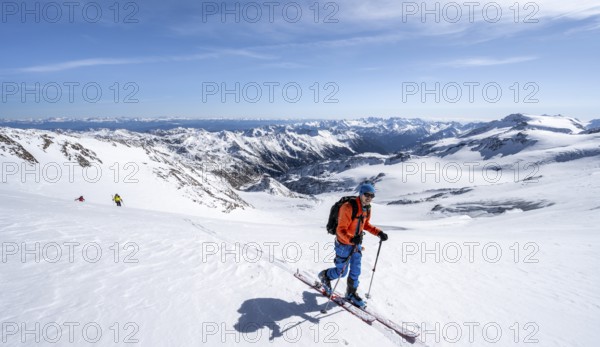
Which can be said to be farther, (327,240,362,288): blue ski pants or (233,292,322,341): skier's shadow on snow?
(327,240,362,288): blue ski pants

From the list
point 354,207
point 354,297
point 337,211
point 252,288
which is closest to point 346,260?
point 354,297

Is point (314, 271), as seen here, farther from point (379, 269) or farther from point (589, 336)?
point (589, 336)

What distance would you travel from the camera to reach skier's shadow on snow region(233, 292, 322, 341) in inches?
279

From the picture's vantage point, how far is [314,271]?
11.2 m

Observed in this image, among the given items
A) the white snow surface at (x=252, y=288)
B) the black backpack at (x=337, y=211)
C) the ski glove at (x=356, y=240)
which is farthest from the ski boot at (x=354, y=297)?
the black backpack at (x=337, y=211)

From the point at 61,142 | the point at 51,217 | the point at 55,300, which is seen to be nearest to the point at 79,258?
the point at 55,300

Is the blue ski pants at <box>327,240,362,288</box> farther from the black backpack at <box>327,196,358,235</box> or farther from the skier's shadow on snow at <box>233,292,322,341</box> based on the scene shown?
the skier's shadow on snow at <box>233,292,322,341</box>

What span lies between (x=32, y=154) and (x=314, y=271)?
61.7 meters

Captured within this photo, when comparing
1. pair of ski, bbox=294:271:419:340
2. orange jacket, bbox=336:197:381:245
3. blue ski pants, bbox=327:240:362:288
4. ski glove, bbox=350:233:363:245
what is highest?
orange jacket, bbox=336:197:381:245

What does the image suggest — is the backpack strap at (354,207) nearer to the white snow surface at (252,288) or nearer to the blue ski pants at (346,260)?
the blue ski pants at (346,260)

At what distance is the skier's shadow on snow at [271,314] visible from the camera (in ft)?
23.3

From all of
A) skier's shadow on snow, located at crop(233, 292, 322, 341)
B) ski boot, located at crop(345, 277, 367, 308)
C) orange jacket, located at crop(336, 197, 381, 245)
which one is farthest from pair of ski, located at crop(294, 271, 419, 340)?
orange jacket, located at crop(336, 197, 381, 245)

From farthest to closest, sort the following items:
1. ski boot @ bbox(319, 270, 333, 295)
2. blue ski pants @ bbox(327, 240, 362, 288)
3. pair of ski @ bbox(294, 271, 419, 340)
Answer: ski boot @ bbox(319, 270, 333, 295) → blue ski pants @ bbox(327, 240, 362, 288) → pair of ski @ bbox(294, 271, 419, 340)

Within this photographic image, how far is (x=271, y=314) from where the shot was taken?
25.5 feet
